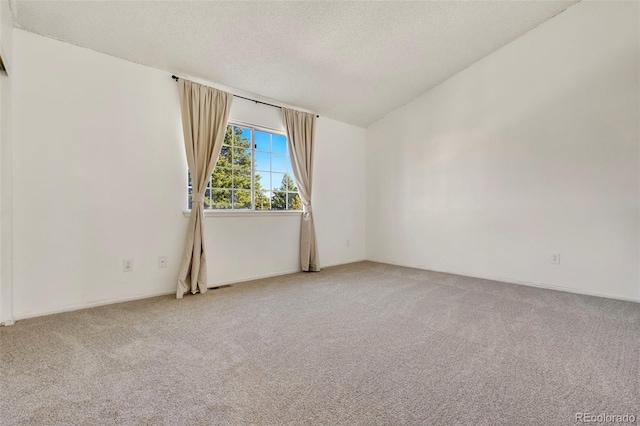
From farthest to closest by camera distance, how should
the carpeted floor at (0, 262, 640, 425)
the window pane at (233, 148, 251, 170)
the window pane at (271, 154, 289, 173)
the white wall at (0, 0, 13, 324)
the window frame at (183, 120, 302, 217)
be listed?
the window pane at (271, 154, 289, 173)
the window pane at (233, 148, 251, 170)
the window frame at (183, 120, 302, 217)
the white wall at (0, 0, 13, 324)
the carpeted floor at (0, 262, 640, 425)

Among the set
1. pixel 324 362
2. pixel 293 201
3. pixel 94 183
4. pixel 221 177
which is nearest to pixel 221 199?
pixel 221 177

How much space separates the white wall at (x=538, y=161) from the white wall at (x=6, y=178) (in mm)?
4396

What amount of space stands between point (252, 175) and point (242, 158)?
0.81ft

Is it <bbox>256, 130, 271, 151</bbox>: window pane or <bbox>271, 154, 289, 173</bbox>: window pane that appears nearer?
<bbox>256, 130, 271, 151</bbox>: window pane

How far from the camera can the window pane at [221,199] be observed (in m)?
3.31

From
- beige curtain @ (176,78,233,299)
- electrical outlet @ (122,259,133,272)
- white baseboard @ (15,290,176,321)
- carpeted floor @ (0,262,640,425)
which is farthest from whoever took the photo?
beige curtain @ (176,78,233,299)

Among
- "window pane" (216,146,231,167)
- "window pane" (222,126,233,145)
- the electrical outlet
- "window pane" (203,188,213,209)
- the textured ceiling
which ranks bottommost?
the electrical outlet

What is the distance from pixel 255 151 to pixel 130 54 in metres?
1.56

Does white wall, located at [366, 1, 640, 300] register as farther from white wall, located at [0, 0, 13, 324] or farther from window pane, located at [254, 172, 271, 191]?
white wall, located at [0, 0, 13, 324]

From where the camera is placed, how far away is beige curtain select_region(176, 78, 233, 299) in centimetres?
292

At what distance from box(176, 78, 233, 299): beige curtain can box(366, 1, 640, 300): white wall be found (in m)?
2.93

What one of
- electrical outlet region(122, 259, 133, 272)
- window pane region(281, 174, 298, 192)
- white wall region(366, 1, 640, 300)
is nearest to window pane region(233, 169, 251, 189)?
window pane region(281, 174, 298, 192)

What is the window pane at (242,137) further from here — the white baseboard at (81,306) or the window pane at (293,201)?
the white baseboard at (81,306)

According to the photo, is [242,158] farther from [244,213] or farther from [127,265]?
[127,265]
